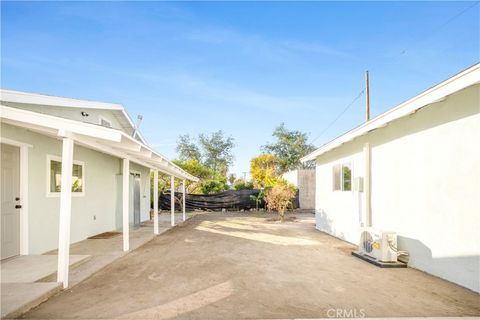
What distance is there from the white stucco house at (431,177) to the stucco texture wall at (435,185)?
14mm

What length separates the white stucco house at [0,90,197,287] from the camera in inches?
154

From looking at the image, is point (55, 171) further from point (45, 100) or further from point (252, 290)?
point (252, 290)

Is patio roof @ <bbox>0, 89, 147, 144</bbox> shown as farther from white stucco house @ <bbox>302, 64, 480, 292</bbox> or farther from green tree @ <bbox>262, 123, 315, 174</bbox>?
green tree @ <bbox>262, 123, 315, 174</bbox>

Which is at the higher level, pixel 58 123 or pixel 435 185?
pixel 58 123

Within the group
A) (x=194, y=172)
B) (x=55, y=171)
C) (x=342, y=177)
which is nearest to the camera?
(x=55, y=171)

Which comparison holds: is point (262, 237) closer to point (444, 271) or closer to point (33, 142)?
point (444, 271)

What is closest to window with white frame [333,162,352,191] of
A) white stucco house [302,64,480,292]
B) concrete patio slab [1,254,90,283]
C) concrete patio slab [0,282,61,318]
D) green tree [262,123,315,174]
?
white stucco house [302,64,480,292]

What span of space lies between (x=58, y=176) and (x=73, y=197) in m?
0.82

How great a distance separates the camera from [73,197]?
7172 millimetres

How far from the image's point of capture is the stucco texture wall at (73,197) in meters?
5.61

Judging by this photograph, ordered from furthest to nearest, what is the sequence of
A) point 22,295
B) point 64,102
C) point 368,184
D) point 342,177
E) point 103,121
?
point 103,121 < point 342,177 < point 64,102 < point 368,184 < point 22,295

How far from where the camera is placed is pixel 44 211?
19.7ft

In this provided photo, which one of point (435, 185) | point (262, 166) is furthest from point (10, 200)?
point (262, 166)

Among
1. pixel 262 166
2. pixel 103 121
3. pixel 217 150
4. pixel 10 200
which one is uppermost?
pixel 217 150
